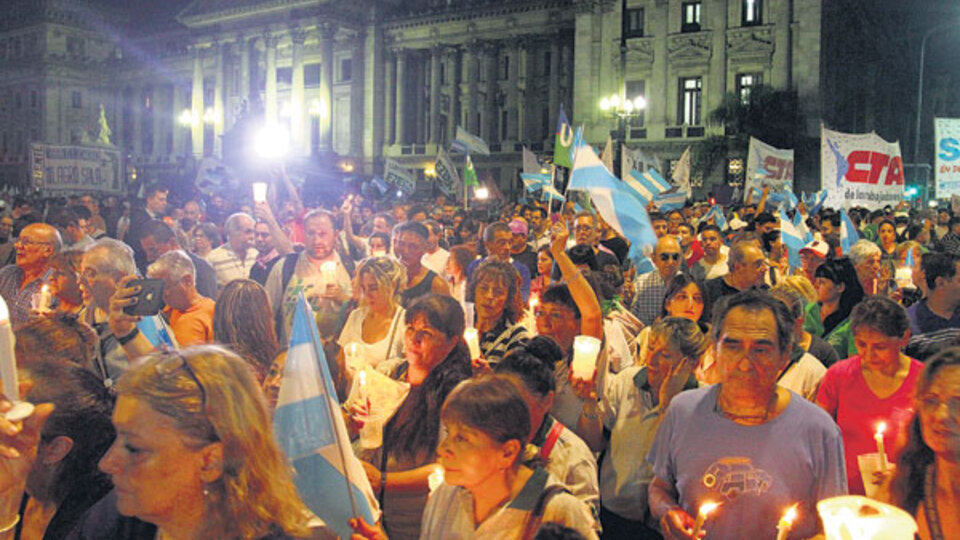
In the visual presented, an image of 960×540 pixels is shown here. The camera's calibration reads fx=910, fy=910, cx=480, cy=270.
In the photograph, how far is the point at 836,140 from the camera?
15375 millimetres

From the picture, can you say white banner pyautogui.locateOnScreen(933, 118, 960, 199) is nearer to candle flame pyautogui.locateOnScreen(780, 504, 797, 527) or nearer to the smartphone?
candle flame pyautogui.locateOnScreen(780, 504, 797, 527)

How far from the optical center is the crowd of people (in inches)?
93.8

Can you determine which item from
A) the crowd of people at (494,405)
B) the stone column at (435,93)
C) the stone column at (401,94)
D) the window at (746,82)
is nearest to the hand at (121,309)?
the crowd of people at (494,405)

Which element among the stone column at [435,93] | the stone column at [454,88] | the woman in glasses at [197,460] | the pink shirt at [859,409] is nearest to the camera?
the woman in glasses at [197,460]

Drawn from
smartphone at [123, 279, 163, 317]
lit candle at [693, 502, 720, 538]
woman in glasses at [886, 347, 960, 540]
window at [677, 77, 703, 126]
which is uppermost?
window at [677, 77, 703, 126]

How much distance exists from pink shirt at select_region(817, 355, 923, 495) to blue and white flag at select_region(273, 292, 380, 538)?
2.27m

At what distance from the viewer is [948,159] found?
15.0 metres

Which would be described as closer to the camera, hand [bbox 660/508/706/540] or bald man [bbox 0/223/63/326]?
hand [bbox 660/508/706/540]

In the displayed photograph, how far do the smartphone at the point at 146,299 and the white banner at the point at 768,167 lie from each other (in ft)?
56.3

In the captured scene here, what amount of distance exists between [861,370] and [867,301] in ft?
1.18

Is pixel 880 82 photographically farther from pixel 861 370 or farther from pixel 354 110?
pixel 861 370

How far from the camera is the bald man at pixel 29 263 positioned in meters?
6.61

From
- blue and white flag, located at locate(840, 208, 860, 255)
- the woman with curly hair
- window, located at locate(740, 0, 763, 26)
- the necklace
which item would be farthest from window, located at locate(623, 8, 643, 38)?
the necklace

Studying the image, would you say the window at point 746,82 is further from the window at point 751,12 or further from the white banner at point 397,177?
the white banner at point 397,177
